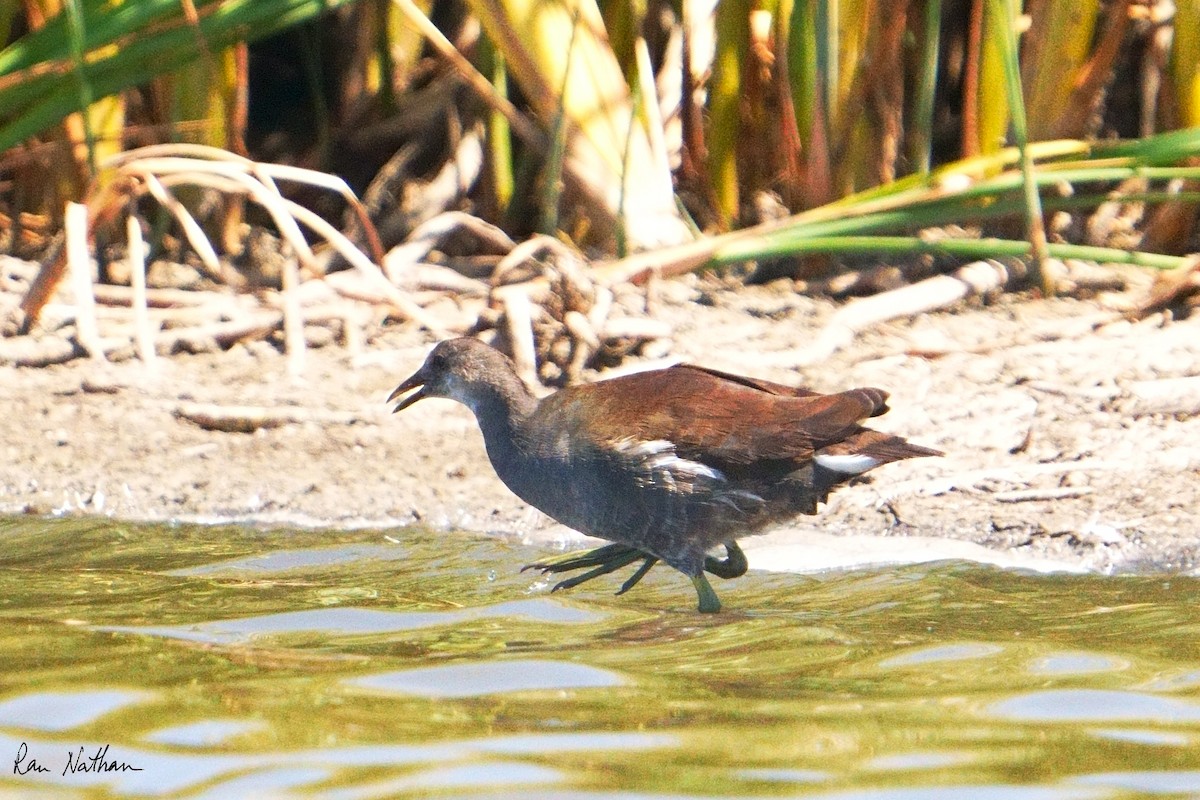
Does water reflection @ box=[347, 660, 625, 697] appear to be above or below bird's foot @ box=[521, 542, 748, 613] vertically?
below

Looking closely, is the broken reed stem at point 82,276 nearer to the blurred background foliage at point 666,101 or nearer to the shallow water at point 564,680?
the blurred background foliage at point 666,101

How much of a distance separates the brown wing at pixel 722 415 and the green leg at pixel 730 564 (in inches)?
13.1

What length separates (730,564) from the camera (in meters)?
4.02

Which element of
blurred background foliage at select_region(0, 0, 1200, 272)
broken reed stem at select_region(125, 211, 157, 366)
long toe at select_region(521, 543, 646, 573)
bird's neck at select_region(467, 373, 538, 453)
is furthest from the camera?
blurred background foliage at select_region(0, 0, 1200, 272)

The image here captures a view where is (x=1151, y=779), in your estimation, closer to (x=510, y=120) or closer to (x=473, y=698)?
(x=473, y=698)

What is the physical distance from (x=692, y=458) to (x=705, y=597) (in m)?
0.32

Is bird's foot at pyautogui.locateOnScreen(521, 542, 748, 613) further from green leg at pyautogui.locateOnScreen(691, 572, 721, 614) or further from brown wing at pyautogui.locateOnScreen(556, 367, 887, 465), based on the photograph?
brown wing at pyautogui.locateOnScreen(556, 367, 887, 465)

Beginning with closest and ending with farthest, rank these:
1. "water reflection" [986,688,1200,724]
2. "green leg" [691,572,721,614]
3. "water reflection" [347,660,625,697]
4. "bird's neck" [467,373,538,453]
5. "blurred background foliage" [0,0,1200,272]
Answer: "water reflection" [986,688,1200,724]
"water reflection" [347,660,625,697]
"green leg" [691,572,721,614]
"bird's neck" [467,373,538,453]
"blurred background foliage" [0,0,1200,272]

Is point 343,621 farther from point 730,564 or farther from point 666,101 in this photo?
point 666,101

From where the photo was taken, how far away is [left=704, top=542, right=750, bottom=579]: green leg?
399 cm
